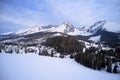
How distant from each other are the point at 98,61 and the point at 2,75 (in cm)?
3352

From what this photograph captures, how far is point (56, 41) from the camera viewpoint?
95.5 meters

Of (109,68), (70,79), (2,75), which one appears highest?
(2,75)

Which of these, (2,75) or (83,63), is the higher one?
(2,75)

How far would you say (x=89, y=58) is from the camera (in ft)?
127

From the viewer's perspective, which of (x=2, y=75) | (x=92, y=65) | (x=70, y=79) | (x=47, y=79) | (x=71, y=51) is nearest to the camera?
(x=2, y=75)

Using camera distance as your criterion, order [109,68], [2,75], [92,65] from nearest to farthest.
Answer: [2,75]
[109,68]
[92,65]

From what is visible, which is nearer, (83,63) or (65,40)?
(83,63)

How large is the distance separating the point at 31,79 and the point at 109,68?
83.5 feet

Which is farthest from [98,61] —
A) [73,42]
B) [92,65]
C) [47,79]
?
[73,42]

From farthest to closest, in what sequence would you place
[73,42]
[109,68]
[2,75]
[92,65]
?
[73,42], [92,65], [109,68], [2,75]

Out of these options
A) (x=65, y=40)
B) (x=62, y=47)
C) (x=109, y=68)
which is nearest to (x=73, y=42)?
(x=65, y=40)

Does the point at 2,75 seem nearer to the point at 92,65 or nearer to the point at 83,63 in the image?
the point at 92,65

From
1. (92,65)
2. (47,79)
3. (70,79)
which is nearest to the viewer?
(47,79)

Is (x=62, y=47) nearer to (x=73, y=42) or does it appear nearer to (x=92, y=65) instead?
(x=73, y=42)
